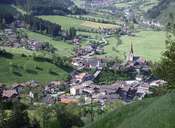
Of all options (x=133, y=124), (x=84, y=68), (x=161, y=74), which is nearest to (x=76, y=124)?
(x=161, y=74)

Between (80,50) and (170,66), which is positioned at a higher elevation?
(170,66)

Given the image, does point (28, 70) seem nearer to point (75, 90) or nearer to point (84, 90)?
point (75, 90)

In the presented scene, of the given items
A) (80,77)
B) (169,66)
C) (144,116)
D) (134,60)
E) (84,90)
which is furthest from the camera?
(134,60)

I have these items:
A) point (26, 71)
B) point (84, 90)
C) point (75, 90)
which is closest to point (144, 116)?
point (84, 90)

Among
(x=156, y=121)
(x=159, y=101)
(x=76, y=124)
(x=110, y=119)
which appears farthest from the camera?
(x=76, y=124)

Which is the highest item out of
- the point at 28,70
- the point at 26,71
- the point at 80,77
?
the point at 28,70

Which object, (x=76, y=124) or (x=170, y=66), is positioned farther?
(x=76, y=124)

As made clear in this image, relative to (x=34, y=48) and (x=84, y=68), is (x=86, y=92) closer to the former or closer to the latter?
(x=84, y=68)
